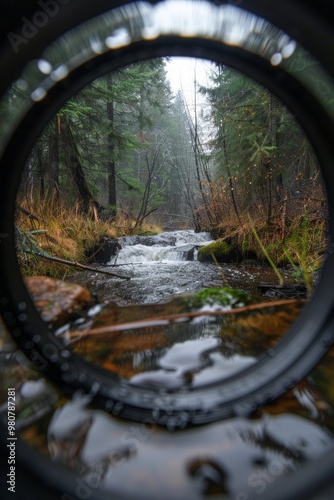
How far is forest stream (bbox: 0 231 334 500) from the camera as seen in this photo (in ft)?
2.26

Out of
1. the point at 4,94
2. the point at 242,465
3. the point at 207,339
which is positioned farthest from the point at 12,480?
the point at 4,94

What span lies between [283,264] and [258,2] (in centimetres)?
425

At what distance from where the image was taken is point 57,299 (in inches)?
56.9

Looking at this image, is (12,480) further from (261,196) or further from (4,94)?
(261,196)

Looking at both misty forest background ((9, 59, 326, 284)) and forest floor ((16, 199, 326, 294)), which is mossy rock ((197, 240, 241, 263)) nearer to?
forest floor ((16, 199, 326, 294))

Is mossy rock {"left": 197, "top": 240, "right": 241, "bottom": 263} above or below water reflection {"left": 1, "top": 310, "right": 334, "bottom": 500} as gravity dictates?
above

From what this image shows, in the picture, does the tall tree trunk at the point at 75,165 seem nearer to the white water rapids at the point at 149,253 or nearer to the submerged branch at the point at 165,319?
the white water rapids at the point at 149,253

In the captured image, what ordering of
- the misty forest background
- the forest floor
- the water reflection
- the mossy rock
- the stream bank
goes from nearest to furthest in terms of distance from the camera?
1. the water reflection
2. the forest floor
3. the stream bank
4. the misty forest background
5. the mossy rock

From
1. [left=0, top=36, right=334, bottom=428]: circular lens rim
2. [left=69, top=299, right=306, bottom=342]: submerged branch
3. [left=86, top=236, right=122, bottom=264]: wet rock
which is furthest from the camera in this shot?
[left=86, top=236, right=122, bottom=264]: wet rock

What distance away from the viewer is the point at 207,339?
50.1 inches

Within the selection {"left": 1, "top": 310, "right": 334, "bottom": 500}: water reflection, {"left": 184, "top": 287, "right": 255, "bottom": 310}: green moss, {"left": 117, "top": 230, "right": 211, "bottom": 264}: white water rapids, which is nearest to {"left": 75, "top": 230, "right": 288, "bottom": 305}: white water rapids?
{"left": 117, "top": 230, "right": 211, "bottom": 264}: white water rapids

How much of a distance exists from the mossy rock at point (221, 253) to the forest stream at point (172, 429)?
406 centimetres

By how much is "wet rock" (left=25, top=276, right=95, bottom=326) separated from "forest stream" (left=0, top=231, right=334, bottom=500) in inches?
2.3

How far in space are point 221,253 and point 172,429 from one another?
4884 millimetres
